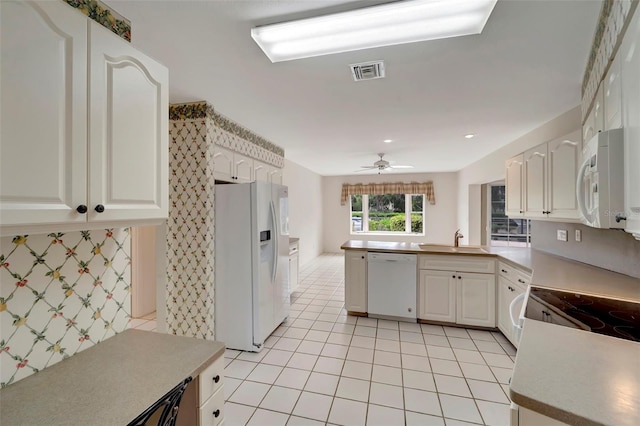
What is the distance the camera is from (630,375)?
895mm

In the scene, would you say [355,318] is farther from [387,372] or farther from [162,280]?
[162,280]

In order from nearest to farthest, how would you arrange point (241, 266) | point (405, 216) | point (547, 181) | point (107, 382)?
point (107, 382) < point (547, 181) < point (241, 266) < point (405, 216)

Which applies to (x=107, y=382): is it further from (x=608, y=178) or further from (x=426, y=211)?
(x=426, y=211)

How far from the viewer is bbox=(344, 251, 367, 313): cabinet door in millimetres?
3412

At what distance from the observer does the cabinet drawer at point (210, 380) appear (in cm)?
114

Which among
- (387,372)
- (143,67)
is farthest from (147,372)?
(387,372)

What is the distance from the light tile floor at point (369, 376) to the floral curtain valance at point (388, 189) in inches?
190

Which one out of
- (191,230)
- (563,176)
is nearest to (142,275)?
(191,230)

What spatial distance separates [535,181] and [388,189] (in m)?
4.95

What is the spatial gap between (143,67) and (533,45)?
217cm

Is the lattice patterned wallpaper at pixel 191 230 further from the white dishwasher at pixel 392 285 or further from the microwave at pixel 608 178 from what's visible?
the microwave at pixel 608 178

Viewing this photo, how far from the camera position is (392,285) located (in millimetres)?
3281

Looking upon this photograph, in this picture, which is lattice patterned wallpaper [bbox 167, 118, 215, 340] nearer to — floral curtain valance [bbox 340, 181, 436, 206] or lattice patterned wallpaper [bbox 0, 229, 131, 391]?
lattice patterned wallpaper [bbox 0, 229, 131, 391]

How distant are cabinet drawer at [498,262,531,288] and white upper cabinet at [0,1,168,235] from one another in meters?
2.89
